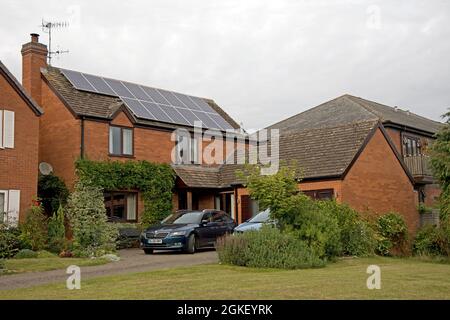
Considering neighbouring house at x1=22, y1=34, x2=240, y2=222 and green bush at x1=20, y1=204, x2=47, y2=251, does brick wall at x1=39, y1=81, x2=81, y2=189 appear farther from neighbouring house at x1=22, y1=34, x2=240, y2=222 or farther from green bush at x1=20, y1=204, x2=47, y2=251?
green bush at x1=20, y1=204, x2=47, y2=251

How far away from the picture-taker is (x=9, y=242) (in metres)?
19.2

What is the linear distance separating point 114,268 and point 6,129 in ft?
33.9

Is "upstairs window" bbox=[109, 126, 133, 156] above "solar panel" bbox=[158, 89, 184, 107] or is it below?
below

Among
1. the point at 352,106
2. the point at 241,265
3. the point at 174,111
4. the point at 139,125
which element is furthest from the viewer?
the point at 352,106

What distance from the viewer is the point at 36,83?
92.5ft

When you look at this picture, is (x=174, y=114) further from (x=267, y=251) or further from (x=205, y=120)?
(x=267, y=251)

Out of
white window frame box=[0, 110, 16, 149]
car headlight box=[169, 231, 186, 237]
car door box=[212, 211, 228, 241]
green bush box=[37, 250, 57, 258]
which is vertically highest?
white window frame box=[0, 110, 16, 149]

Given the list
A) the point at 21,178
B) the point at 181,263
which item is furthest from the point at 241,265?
the point at 21,178

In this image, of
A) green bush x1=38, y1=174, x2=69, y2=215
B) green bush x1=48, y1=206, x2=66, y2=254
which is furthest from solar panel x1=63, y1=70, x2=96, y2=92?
green bush x1=48, y1=206, x2=66, y2=254

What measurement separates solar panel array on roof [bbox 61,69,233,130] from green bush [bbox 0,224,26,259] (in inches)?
383

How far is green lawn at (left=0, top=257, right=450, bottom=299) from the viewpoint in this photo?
32.1 ft

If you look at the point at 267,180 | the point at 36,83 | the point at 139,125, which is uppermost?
the point at 36,83

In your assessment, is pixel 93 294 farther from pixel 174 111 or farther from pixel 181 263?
pixel 174 111
